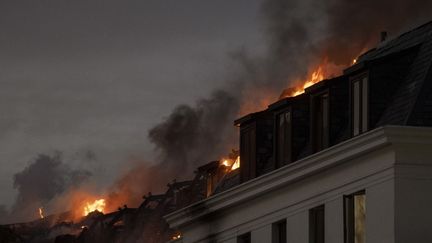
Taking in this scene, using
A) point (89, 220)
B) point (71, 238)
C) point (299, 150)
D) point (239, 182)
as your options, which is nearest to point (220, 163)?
point (239, 182)

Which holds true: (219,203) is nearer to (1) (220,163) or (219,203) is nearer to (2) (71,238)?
(1) (220,163)

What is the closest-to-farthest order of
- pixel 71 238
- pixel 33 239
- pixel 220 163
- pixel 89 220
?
pixel 220 163 → pixel 71 238 → pixel 89 220 → pixel 33 239

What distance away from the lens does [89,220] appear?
112 meters

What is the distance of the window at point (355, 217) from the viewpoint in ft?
177

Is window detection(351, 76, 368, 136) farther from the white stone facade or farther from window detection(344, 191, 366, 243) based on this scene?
window detection(344, 191, 366, 243)

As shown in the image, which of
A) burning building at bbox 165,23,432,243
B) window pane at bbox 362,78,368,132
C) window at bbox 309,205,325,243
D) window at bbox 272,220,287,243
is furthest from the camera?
window at bbox 272,220,287,243

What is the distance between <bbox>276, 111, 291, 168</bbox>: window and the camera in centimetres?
5941

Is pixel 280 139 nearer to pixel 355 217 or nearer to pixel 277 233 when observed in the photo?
pixel 277 233

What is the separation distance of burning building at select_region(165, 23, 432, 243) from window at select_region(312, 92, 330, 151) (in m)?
0.04

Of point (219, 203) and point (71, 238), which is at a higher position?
point (71, 238)

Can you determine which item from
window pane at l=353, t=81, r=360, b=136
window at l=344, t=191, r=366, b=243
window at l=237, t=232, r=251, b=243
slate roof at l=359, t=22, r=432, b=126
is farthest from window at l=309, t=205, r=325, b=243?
window at l=237, t=232, r=251, b=243

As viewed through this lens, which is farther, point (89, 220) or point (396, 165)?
point (89, 220)

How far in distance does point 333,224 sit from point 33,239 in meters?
65.9

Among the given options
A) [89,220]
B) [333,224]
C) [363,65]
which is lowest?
→ [333,224]
